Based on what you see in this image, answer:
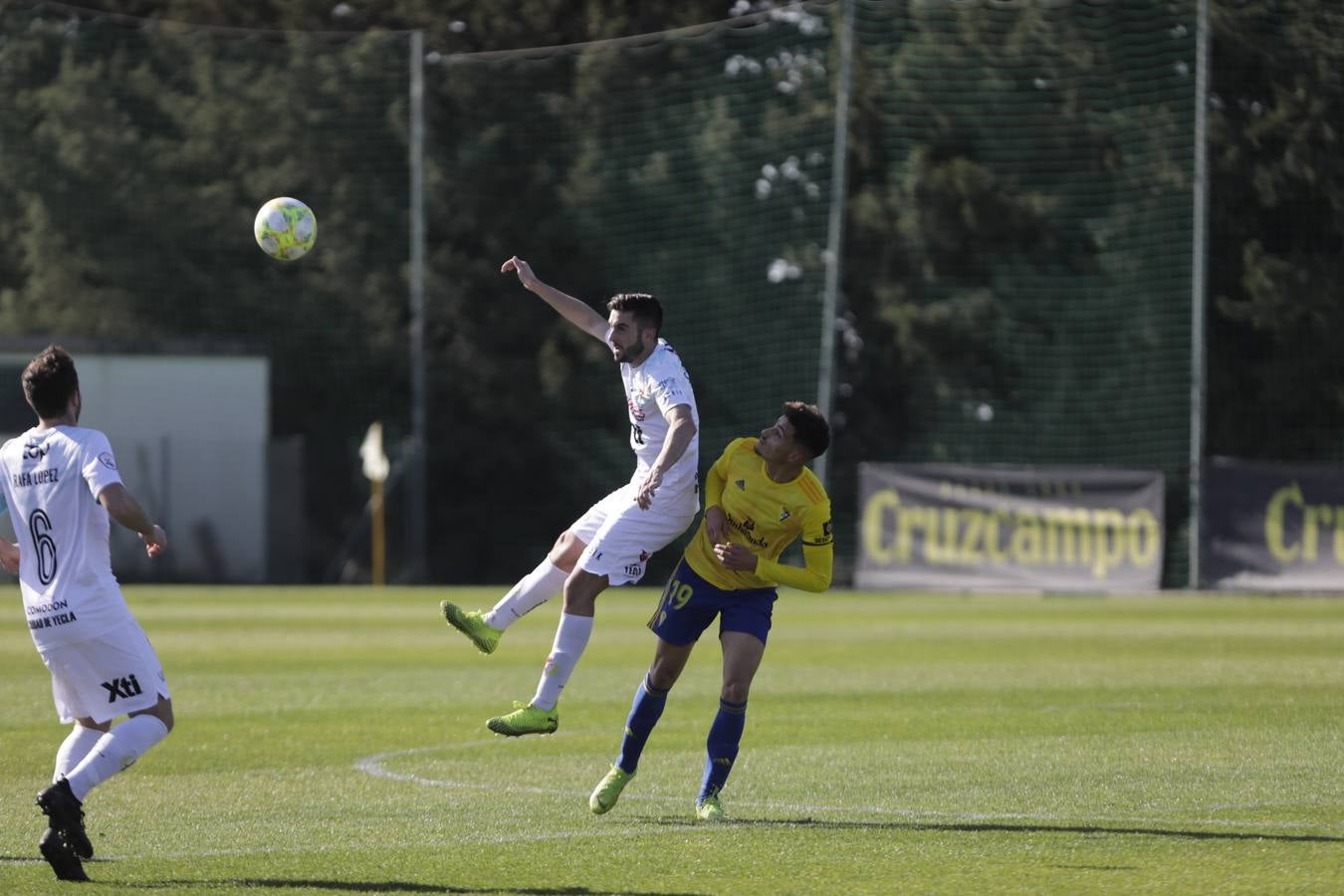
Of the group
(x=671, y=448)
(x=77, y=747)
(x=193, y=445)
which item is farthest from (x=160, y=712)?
(x=193, y=445)

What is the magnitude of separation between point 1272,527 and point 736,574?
22751 mm

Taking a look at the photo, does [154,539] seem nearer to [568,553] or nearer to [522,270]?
[568,553]

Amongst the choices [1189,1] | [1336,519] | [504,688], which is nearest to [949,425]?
[1189,1]

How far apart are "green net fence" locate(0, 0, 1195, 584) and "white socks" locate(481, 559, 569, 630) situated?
29.2 meters

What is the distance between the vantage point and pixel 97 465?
26.3 ft

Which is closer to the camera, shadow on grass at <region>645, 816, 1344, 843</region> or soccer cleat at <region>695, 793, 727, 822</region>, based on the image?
shadow on grass at <region>645, 816, 1344, 843</region>

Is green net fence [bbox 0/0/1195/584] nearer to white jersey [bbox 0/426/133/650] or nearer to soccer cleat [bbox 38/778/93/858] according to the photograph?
white jersey [bbox 0/426/133/650]

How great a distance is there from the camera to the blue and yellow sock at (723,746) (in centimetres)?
962

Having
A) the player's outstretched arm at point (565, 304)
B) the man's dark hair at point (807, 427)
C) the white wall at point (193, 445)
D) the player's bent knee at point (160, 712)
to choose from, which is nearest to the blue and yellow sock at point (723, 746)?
the man's dark hair at point (807, 427)

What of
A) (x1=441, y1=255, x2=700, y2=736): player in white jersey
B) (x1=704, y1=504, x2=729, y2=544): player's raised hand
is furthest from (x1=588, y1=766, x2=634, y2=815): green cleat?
(x1=704, y1=504, x2=729, y2=544): player's raised hand

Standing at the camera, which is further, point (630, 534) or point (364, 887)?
point (630, 534)

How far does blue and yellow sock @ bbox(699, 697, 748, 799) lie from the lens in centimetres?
962

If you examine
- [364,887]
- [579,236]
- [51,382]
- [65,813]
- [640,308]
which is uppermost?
[579,236]

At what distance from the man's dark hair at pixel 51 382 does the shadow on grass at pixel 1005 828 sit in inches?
127
